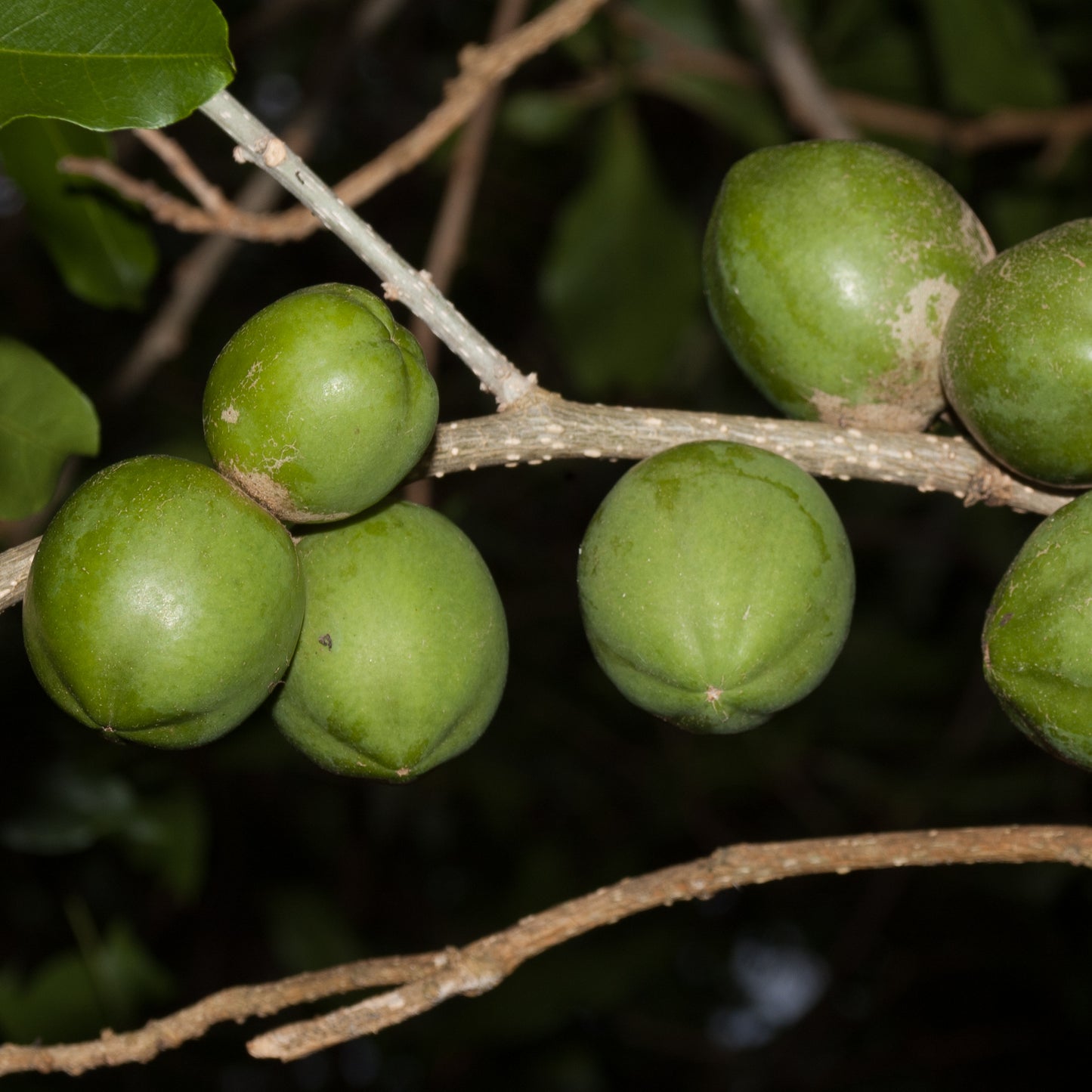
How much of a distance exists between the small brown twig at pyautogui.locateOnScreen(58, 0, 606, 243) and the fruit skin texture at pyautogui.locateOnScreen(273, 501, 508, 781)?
0.87 m

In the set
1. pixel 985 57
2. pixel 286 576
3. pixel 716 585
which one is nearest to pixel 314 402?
pixel 286 576

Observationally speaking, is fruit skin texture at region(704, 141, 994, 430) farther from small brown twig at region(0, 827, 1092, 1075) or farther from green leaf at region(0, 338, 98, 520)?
green leaf at region(0, 338, 98, 520)

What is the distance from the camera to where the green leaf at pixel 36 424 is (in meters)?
2.19

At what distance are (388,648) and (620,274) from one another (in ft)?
11.4

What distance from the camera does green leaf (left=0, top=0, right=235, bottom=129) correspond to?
1.77m

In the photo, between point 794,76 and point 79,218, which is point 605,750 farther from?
point 79,218

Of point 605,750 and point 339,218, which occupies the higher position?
point 339,218

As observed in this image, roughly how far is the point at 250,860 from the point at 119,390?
307 cm

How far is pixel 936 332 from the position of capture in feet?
6.77

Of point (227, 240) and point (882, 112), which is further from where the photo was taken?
point (882, 112)

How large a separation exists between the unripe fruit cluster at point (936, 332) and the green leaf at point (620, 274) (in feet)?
8.77

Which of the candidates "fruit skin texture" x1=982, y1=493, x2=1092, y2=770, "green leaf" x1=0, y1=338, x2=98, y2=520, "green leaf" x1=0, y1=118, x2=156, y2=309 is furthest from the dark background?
"fruit skin texture" x1=982, y1=493, x2=1092, y2=770

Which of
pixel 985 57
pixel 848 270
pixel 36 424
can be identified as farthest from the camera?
pixel 985 57

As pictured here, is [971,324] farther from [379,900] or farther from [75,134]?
[379,900]
